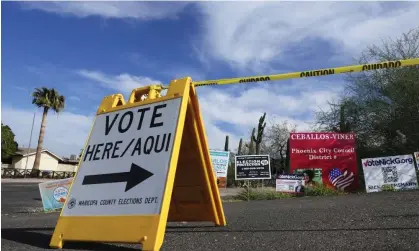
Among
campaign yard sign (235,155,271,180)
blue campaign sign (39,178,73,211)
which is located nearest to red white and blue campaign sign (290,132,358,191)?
campaign yard sign (235,155,271,180)

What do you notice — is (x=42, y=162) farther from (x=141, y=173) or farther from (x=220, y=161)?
(x=141, y=173)

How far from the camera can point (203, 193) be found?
19.1ft

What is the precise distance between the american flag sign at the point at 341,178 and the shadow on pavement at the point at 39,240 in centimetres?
1120

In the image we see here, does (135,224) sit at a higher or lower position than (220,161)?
lower

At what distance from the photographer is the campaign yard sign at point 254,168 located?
1502 cm

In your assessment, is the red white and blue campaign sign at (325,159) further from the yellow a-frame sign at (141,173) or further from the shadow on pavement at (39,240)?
the shadow on pavement at (39,240)

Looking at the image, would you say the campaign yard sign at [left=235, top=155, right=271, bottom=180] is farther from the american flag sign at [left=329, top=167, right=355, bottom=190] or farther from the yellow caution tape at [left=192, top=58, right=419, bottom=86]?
the yellow caution tape at [left=192, top=58, right=419, bottom=86]

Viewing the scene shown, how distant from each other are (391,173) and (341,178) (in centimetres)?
182

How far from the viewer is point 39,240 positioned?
557cm

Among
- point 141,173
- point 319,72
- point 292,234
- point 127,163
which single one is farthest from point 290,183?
point 141,173

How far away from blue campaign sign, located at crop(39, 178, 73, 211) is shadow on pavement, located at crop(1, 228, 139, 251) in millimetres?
5414

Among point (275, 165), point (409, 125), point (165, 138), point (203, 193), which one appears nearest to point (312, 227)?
point (203, 193)

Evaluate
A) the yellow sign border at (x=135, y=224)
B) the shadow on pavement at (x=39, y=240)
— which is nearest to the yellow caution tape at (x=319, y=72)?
the yellow sign border at (x=135, y=224)

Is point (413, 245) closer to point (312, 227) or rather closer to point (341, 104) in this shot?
point (312, 227)
